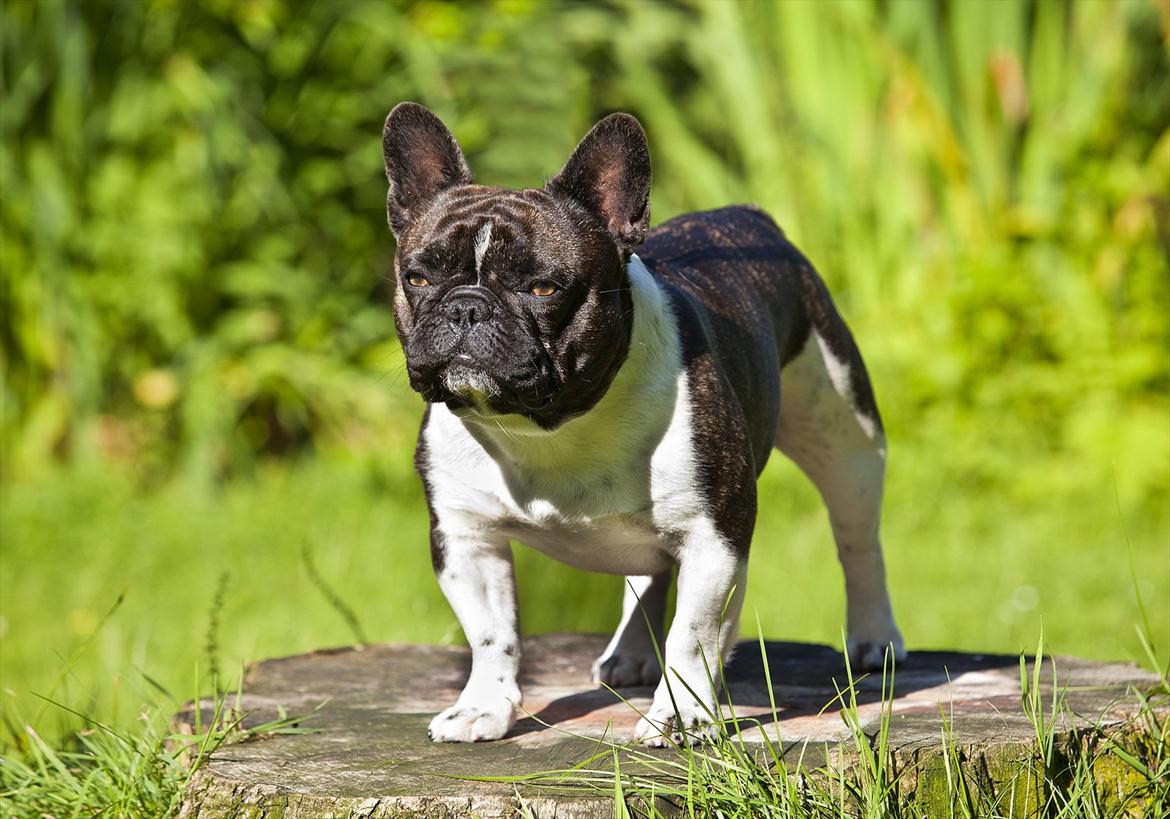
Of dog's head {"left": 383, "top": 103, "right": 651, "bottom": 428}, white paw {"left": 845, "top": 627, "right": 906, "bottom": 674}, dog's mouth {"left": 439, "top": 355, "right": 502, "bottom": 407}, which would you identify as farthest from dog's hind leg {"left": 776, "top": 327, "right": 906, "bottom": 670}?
dog's mouth {"left": 439, "top": 355, "right": 502, "bottom": 407}

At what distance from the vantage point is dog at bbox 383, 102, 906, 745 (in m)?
3.42

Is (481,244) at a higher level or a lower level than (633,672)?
higher

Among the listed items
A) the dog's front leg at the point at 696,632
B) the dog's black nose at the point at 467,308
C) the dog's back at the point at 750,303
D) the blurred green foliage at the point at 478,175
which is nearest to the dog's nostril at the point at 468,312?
the dog's black nose at the point at 467,308

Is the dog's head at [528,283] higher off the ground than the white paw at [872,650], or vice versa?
the dog's head at [528,283]

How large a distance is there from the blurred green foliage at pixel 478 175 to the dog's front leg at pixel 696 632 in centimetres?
514

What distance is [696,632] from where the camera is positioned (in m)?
3.59

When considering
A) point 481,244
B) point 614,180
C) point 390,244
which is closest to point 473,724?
point 481,244

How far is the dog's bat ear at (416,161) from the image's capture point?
3811 millimetres

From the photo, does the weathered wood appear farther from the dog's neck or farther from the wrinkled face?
the wrinkled face

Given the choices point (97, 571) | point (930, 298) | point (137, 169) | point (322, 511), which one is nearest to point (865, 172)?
point (930, 298)

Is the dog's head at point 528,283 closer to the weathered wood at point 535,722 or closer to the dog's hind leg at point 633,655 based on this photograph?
the weathered wood at point 535,722

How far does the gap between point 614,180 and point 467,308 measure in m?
0.59

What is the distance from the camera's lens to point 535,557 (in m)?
7.34

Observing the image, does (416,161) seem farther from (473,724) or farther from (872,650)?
(872,650)
